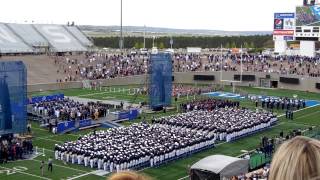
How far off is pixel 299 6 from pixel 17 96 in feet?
119

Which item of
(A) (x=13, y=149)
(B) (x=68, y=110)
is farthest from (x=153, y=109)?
(A) (x=13, y=149)

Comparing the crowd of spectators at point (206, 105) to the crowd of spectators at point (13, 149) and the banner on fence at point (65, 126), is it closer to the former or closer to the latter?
the banner on fence at point (65, 126)

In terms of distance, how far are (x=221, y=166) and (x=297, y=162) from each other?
1273 cm

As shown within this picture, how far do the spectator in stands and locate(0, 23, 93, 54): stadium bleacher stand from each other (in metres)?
54.3

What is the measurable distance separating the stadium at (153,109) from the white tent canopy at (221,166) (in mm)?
→ 30

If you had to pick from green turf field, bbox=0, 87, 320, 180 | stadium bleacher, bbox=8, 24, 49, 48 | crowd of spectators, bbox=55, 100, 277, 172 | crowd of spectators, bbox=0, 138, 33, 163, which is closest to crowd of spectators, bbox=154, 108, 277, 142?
crowd of spectators, bbox=55, 100, 277, 172

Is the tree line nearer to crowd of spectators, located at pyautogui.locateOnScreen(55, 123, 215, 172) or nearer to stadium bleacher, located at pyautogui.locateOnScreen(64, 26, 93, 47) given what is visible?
stadium bleacher, located at pyautogui.locateOnScreen(64, 26, 93, 47)

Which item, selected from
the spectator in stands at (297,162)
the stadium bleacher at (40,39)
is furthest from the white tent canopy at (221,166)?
the stadium bleacher at (40,39)

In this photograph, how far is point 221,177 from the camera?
542 inches

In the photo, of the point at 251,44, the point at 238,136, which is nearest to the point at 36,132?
the point at 238,136

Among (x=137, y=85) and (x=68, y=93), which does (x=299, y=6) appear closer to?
(x=137, y=85)

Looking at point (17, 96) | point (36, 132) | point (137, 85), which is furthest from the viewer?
point (137, 85)

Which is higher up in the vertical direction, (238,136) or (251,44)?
(251,44)

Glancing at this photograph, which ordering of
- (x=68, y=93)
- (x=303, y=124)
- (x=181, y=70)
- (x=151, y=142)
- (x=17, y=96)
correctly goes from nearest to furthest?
(x=151, y=142)
(x=17, y=96)
(x=303, y=124)
(x=68, y=93)
(x=181, y=70)
